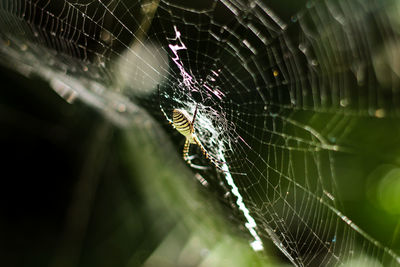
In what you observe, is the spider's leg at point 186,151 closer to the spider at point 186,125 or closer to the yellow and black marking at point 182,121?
the spider at point 186,125

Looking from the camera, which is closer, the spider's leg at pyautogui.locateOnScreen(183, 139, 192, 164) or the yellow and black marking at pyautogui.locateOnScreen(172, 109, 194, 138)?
the yellow and black marking at pyautogui.locateOnScreen(172, 109, 194, 138)

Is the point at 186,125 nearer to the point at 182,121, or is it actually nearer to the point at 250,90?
the point at 182,121

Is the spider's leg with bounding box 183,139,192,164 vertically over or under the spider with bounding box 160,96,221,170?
under

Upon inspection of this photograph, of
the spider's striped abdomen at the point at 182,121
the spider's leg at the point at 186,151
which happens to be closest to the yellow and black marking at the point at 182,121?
the spider's striped abdomen at the point at 182,121

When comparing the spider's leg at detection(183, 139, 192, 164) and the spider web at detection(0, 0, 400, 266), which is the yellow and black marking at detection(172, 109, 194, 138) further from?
the spider's leg at detection(183, 139, 192, 164)

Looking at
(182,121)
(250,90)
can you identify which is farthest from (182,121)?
(250,90)

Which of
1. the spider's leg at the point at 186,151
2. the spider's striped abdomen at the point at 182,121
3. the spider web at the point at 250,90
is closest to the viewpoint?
the spider web at the point at 250,90

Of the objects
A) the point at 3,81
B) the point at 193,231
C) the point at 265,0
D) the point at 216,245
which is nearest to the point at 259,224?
the point at 216,245

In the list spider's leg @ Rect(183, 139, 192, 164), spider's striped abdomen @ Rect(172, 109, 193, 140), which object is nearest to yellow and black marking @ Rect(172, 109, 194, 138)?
spider's striped abdomen @ Rect(172, 109, 193, 140)

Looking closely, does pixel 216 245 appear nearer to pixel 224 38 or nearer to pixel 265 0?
pixel 224 38
